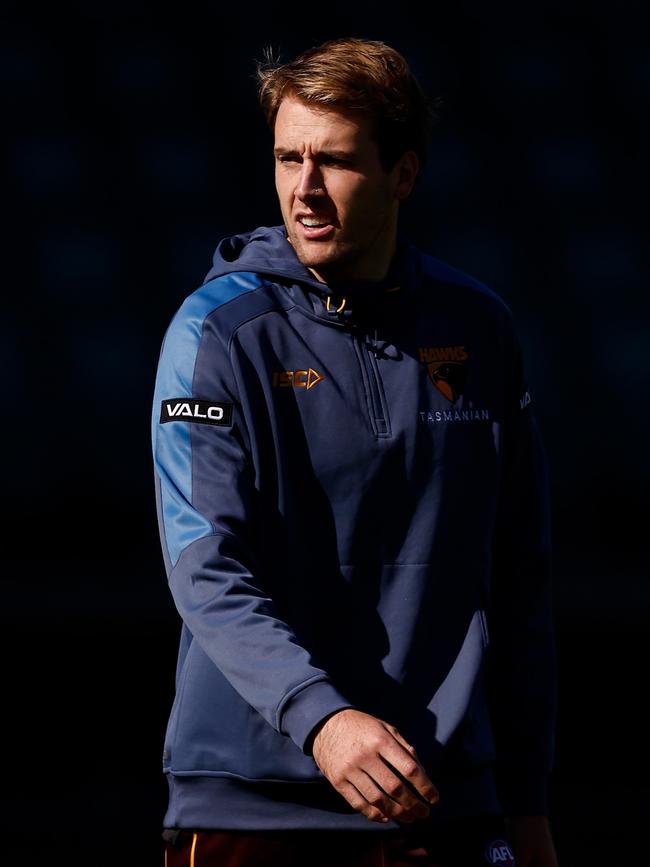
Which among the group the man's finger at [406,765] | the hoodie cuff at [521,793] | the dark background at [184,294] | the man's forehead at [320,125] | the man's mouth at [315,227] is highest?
the man's forehead at [320,125]

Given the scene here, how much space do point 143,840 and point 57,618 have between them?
113cm

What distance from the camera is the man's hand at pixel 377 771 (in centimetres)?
158

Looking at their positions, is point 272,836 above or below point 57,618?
above

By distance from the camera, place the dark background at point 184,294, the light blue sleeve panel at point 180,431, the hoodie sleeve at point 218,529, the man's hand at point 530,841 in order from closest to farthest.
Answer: the hoodie sleeve at point 218,529 < the light blue sleeve panel at point 180,431 < the man's hand at point 530,841 < the dark background at point 184,294

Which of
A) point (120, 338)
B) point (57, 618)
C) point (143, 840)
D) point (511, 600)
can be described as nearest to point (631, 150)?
point (120, 338)

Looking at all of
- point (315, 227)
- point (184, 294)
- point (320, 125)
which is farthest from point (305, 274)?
point (184, 294)

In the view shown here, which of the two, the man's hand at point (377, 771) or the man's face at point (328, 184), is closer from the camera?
the man's hand at point (377, 771)

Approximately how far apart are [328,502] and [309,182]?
389 mm

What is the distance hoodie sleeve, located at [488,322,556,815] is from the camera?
2115mm

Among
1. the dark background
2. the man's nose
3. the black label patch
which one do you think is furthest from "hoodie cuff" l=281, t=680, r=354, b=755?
the dark background

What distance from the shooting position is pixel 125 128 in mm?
8992

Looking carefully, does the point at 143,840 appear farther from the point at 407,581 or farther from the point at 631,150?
the point at 631,150

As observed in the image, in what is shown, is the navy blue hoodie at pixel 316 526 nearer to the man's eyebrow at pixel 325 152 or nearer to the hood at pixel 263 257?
the hood at pixel 263 257

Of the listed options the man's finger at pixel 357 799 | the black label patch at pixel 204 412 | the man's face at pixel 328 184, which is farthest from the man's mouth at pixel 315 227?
the man's finger at pixel 357 799
